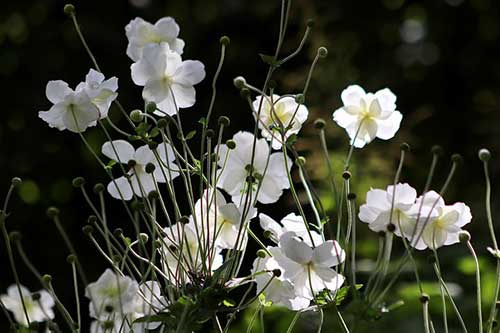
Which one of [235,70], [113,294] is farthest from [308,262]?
[235,70]

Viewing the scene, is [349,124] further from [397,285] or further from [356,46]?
[356,46]

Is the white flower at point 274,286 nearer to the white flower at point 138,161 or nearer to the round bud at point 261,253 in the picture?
the round bud at point 261,253

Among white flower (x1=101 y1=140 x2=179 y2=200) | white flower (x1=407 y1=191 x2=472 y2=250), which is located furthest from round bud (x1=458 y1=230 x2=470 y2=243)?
white flower (x1=101 y1=140 x2=179 y2=200)

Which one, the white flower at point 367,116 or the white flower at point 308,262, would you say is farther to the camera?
the white flower at point 367,116

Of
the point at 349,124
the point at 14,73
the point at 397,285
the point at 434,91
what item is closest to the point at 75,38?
the point at 14,73

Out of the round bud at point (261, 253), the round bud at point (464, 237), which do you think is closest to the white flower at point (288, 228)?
the round bud at point (261, 253)

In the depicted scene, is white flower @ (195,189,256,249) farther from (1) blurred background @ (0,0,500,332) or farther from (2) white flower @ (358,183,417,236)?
(1) blurred background @ (0,0,500,332)
